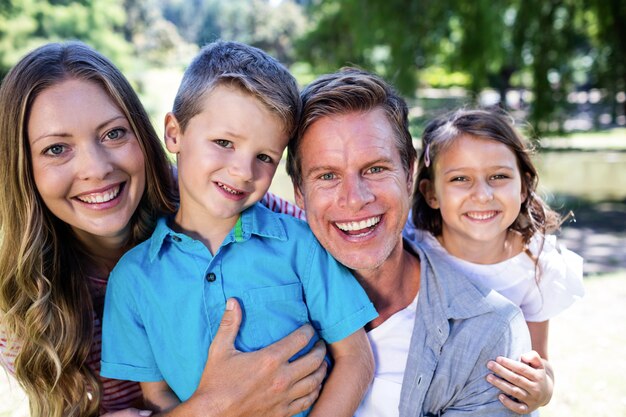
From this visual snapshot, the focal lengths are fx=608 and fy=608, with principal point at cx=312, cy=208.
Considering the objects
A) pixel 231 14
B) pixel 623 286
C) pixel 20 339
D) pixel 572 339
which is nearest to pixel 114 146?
pixel 20 339

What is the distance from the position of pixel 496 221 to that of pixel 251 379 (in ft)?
4.13

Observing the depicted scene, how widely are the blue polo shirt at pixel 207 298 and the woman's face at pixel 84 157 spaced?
0.21m

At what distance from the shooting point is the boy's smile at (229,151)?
6.40ft

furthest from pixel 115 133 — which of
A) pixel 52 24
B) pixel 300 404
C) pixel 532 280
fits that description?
pixel 52 24

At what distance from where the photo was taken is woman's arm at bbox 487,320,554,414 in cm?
206

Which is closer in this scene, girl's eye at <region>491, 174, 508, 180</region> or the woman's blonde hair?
the woman's blonde hair

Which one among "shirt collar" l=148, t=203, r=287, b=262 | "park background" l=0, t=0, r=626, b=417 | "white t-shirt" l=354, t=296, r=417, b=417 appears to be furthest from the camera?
"park background" l=0, t=0, r=626, b=417

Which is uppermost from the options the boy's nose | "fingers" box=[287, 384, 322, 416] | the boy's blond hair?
the boy's blond hair

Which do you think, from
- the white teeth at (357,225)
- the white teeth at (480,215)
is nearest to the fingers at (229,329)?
the white teeth at (357,225)

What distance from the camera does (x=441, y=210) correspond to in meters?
2.66

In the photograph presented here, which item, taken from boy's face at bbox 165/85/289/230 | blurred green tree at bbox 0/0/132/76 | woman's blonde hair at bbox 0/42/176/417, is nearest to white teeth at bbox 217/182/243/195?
boy's face at bbox 165/85/289/230

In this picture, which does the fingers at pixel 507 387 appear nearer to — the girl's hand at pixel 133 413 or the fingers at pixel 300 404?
the fingers at pixel 300 404

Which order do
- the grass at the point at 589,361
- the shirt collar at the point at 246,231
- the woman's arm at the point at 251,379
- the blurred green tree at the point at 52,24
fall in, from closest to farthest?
the woman's arm at the point at 251,379 → the shirt collar at the point at 246,231 → the grass at the point at 589,361 → the blurred green tree at the point at 52,24

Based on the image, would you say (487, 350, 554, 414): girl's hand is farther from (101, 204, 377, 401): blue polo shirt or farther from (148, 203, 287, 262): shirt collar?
(148, 203, 287, 262): shirt collar
